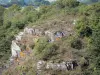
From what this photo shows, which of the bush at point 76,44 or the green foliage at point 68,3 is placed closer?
the bush at point 76,44

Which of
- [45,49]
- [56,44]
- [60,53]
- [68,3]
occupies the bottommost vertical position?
[60,53]

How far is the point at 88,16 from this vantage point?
81.2ft

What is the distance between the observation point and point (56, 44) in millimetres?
21078

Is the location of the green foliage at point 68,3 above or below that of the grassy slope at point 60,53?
above

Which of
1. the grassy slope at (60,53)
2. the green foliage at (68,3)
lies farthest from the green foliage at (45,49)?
the green foliage at (68,3)

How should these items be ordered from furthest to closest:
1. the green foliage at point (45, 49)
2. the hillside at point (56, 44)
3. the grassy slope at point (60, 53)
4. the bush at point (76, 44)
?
the bush at point (76, 44), the green foliage at point (45, 49), the grassy slope at point (60, 53), the hillside at point (56, 44)

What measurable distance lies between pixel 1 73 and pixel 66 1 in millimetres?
10605

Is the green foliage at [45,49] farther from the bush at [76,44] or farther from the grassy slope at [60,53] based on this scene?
the bush at [76,44]

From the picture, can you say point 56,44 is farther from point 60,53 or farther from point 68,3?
point 68,3

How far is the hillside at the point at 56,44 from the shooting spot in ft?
63.3

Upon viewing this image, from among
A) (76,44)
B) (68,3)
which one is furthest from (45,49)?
(68,3)

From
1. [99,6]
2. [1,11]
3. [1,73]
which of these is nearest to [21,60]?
[1,73]

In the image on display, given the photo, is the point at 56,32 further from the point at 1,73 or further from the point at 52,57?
the point at 1,73

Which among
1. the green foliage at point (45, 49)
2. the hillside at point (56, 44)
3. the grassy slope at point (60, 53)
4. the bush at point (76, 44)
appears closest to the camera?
the hillside at point (56, 44)
